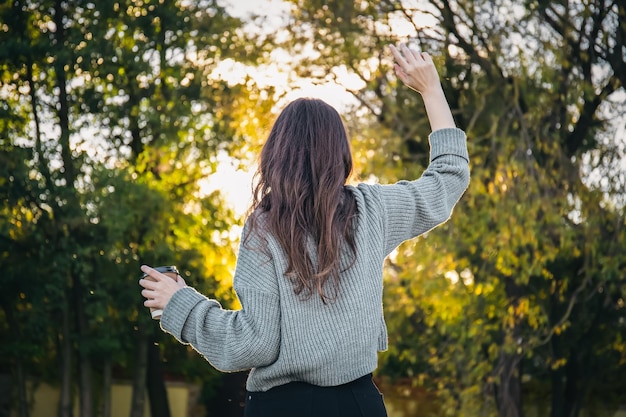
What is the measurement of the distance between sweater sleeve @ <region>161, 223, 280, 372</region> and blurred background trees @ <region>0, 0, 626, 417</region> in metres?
8.11

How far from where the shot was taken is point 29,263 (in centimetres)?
1327

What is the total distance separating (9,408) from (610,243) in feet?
32.6

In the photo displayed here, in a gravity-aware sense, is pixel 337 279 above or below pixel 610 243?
below

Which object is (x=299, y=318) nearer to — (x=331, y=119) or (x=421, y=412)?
(x=331, y=119)

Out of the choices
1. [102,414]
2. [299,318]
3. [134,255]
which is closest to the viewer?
[299,318]

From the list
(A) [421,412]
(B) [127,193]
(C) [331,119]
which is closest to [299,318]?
(C) [331,119]

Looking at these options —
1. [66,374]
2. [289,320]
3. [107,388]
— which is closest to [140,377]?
[107,388]

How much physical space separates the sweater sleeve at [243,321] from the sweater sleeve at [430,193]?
0.29m

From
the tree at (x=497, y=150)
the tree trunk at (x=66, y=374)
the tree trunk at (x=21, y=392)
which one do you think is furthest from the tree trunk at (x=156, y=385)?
the tree at (x=497, y=150)

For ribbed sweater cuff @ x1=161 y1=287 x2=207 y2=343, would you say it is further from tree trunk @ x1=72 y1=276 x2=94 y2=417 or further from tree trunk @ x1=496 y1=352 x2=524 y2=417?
tree trunk @ x1=72 y1=276 x2=94 y2=417

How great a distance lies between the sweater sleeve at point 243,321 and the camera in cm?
188

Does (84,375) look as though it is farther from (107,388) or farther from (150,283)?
(150,283)

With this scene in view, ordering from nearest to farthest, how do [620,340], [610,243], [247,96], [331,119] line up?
[331,119]
[610,243]
[247,96]
[620,340]

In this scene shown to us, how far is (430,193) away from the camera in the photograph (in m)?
2.12
